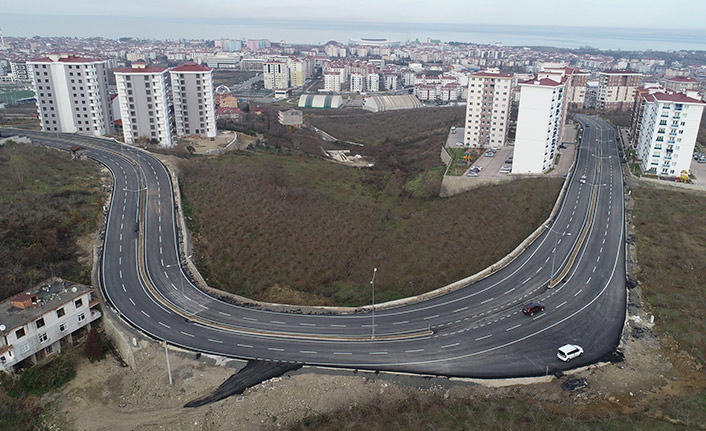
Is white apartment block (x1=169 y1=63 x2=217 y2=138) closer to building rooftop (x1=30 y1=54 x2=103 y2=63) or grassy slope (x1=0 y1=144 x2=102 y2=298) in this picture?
building rooftop (x1=30 y1=54 x2=103 y2=63)

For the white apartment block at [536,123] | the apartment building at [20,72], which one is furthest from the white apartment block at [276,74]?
the white apartment block at [536,123]

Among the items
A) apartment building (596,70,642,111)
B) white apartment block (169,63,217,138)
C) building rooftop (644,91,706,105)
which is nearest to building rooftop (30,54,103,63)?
white apartment block (169,63,217,138)

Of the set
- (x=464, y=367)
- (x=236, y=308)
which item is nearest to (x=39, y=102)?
(x=236, y=308)

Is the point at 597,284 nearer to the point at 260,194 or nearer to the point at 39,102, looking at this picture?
the point at 260,194

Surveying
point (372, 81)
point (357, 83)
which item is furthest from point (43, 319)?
point (372, 81)

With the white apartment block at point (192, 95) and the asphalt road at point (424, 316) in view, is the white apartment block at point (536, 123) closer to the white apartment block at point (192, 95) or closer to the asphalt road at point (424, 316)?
the asphalt road at point (424, 316)

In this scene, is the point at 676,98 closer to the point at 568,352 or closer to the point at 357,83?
the point at 568,352
